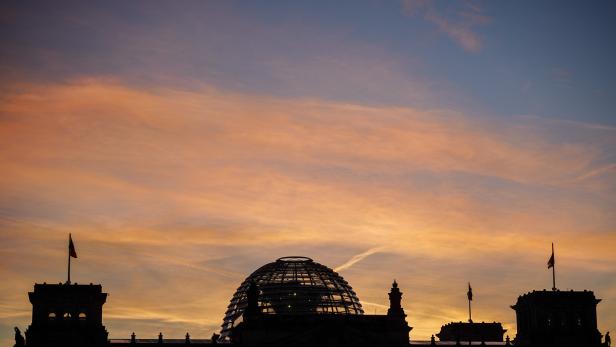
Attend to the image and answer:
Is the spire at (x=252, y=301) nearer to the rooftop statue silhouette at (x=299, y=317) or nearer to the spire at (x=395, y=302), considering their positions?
the rooftop statue silhouette at (x=299, y=317)

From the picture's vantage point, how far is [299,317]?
507 feet

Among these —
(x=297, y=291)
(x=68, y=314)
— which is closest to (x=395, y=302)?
(x=297, y=291)

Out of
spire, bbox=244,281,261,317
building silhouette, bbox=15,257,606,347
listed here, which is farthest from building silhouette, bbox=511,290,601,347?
spire, bbox=244,281,261,317

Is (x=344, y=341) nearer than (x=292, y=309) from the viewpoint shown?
Yes

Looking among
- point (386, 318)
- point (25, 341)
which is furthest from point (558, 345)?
point (25, 341)

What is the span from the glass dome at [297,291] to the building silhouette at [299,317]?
0.12m

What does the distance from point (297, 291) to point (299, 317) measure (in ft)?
32.7

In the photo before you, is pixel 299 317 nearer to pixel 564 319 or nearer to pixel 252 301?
pixel 252 301

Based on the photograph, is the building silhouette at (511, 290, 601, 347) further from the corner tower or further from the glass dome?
the corner tower

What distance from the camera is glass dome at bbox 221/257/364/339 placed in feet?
534

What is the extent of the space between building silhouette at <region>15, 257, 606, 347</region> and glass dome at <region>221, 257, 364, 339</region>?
118 millimetres

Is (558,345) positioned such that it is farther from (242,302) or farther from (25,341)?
(25,341)

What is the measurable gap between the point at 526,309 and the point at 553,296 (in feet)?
17.2

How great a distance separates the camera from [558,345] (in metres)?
162
